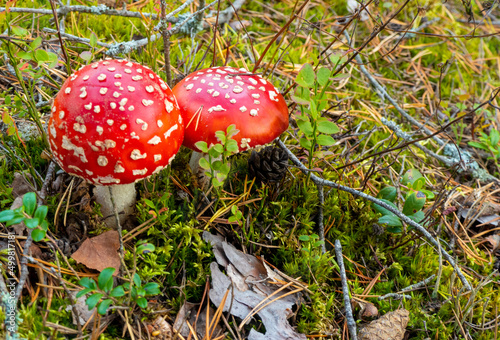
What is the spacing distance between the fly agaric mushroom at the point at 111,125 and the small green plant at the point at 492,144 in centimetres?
317

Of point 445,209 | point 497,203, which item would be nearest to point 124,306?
point 445,209

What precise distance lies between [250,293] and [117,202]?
1162 millimetres

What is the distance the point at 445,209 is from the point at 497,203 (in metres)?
0.67

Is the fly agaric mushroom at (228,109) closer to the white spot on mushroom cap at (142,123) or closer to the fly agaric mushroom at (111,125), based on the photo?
the fly agaric mushroom at (111,125)

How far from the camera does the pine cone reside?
271 cm

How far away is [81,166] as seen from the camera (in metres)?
2.07

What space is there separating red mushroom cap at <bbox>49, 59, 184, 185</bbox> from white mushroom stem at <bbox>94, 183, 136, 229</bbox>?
1.60ft

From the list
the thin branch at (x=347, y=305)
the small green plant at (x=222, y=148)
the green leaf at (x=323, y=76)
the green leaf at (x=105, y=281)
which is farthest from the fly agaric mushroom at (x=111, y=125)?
the thin branch at (x=347, y=305)

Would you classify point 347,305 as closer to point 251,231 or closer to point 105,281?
point 251,231

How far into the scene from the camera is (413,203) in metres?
2.69

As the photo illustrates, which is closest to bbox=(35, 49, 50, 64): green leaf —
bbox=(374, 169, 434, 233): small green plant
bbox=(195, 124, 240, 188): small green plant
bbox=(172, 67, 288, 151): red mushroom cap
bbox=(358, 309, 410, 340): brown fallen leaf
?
bbox=(172, 67, 288, 151): red mushroom cap

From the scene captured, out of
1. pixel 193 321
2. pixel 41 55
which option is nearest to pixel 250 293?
pixel 193 321

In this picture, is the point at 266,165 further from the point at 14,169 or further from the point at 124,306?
the point at 14,169

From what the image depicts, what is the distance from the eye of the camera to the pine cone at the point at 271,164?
271 centimetres
